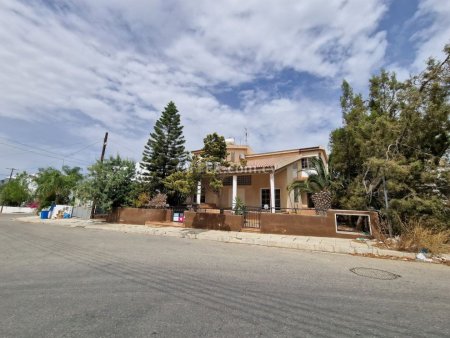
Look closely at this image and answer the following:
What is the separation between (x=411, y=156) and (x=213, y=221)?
1107 centimetres

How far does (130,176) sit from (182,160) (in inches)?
259

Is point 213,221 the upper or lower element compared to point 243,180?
lower

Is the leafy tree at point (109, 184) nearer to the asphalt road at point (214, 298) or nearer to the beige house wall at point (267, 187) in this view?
the beige house wall at point (267, 187)

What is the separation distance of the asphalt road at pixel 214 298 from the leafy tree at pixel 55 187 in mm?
30846

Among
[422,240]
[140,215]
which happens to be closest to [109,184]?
[140,215]

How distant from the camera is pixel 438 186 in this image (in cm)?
1065

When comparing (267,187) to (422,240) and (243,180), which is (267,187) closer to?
(243,180)

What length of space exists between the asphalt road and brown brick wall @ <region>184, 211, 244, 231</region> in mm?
6630

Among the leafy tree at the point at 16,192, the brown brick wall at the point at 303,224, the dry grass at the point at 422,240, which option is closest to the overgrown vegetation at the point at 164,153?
the brown brick wall at the point at 303,224

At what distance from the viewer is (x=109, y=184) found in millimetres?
18203

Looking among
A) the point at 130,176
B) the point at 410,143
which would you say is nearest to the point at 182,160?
the point at 130,176

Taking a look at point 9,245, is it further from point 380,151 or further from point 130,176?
point 380,151

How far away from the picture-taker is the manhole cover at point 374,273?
231 inches

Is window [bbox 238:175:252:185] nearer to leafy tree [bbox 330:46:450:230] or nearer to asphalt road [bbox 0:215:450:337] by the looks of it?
leafy tree [bbox 330:46:450:230]
